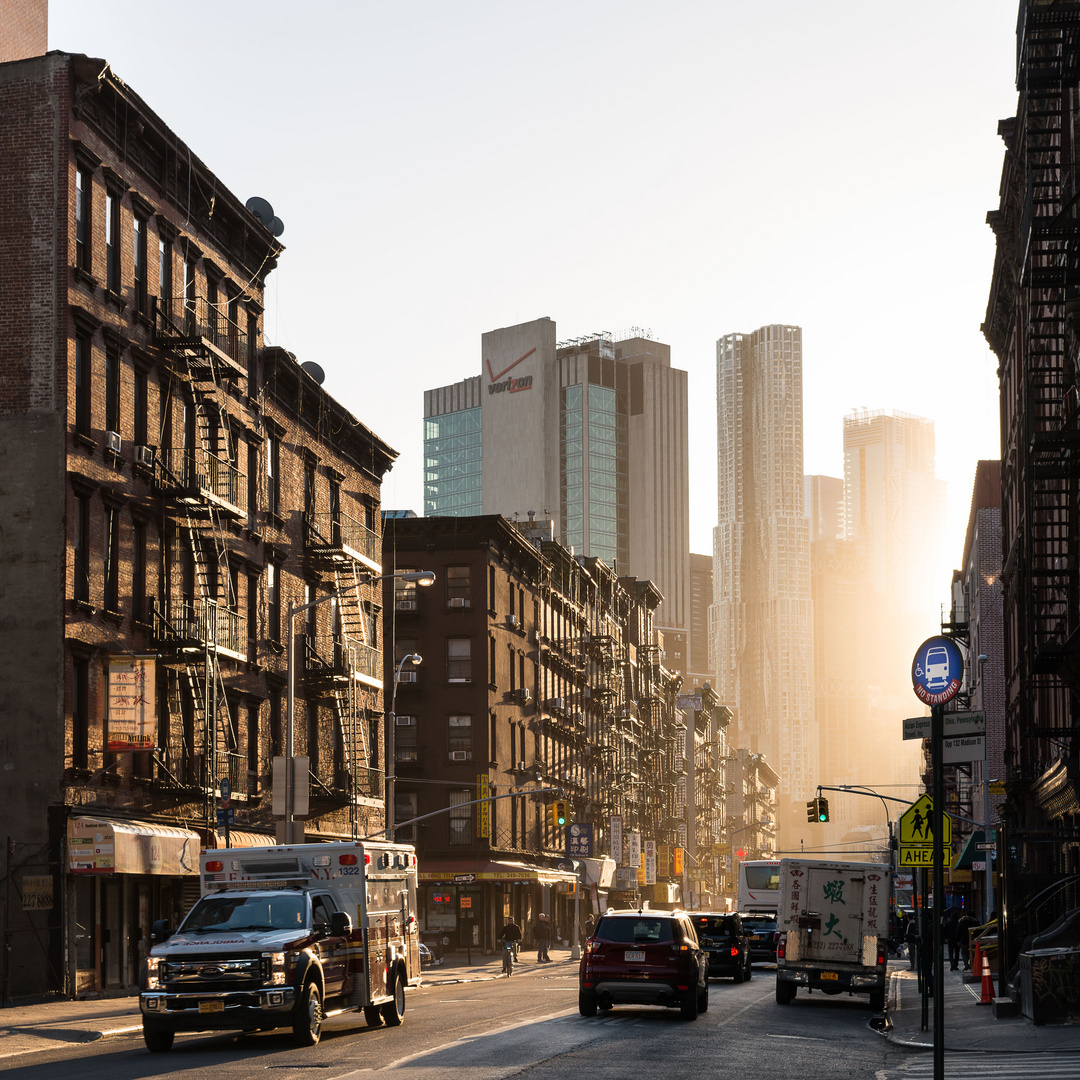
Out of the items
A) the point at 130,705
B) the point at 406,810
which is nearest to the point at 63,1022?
the point at 130,705

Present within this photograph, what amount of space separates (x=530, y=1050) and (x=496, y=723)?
57.1m

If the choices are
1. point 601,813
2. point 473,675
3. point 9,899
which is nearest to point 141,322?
point 9,899

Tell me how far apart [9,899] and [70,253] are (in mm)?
14239

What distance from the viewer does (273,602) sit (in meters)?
51.5

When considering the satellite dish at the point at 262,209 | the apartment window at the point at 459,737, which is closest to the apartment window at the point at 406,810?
the apartment window at the point at 459,737

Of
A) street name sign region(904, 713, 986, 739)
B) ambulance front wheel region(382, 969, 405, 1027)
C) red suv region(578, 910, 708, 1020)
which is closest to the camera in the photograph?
street name sign region(904, 713, 986, 739)

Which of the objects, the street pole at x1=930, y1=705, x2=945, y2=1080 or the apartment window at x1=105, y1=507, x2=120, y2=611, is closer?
the street pole at x1=930, y1=705, x2=945, y2=1080

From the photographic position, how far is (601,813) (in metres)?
100

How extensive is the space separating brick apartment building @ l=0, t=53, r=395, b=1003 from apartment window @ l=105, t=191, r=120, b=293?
7 cm

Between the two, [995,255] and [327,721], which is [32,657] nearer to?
[327,721]

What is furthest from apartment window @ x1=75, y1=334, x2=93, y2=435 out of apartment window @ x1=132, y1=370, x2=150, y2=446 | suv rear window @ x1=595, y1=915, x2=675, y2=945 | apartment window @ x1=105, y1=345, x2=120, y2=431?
suv rear window @ x1=595, y1=915, x2=675, y2=945

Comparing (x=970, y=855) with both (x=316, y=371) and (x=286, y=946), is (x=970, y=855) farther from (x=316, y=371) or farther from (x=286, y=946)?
(x=286, y=946)

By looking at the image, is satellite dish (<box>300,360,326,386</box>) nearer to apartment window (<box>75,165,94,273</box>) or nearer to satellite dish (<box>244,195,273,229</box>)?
satellite dish (<box>244,195,273,229</box>)

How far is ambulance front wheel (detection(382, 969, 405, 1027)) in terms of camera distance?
24859 mm
